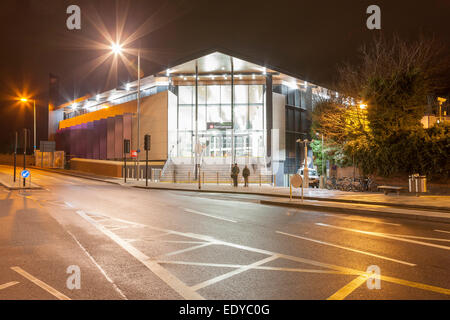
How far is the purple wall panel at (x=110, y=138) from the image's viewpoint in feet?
161

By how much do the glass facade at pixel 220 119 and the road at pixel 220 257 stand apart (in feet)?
97.4

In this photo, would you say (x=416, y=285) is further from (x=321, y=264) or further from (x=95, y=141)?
(x=95, y=141)

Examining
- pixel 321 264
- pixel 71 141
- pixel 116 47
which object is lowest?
pixel 321 264

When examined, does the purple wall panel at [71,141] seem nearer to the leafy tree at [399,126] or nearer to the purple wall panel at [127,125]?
the purple wall panel at [127,125]

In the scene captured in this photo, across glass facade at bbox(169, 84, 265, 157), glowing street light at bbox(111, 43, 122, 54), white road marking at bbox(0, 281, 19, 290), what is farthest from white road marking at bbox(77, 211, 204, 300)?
glass facade at bbox(169, 84, 265, 157)

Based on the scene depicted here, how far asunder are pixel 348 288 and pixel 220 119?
37.8 metres

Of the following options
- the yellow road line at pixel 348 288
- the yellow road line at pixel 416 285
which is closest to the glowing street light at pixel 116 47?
the yellow road line at pixel 348 288

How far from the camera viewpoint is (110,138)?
162 ft

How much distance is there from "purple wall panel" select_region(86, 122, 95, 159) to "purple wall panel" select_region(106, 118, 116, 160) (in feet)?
19.7

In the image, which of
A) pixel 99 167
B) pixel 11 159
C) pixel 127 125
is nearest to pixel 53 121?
pixel 11 159

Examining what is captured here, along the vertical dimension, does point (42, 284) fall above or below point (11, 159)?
below

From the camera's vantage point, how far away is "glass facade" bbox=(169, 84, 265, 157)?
1596 inches
